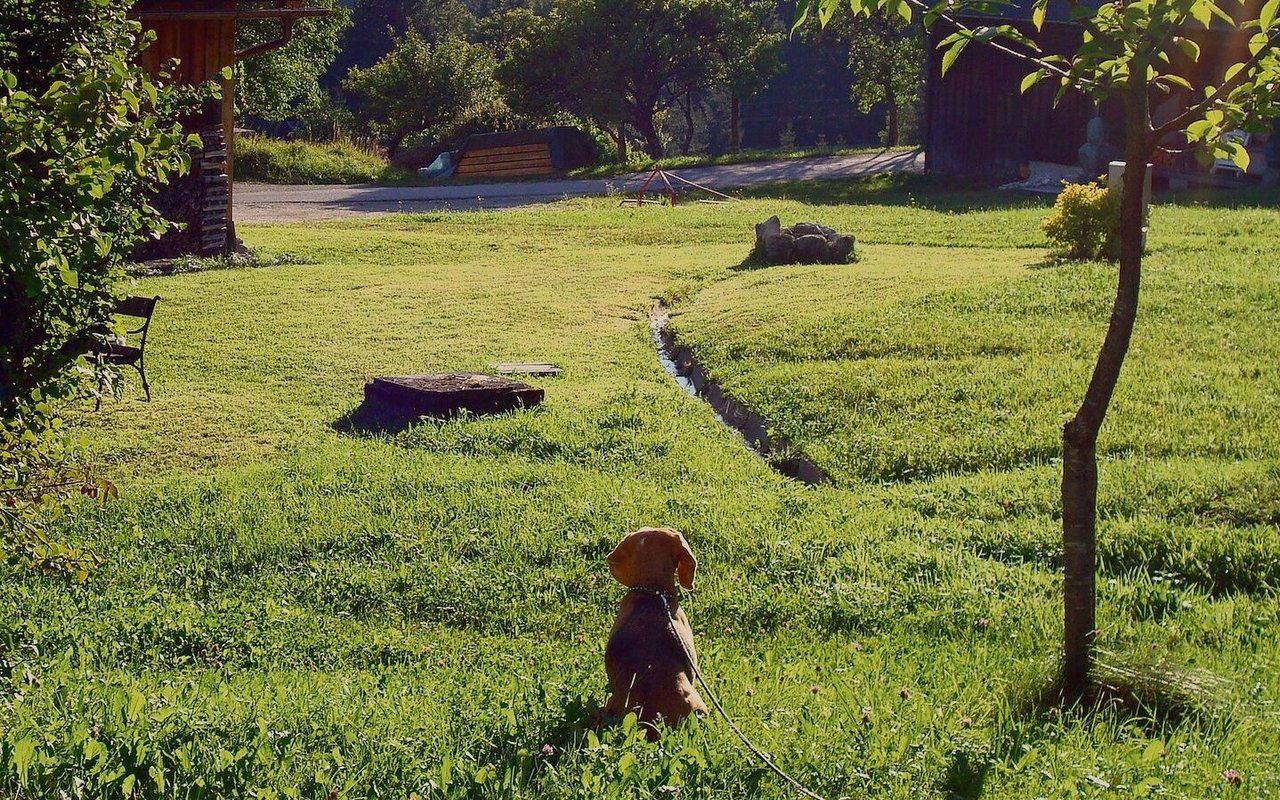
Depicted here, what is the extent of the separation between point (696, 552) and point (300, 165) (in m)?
31.5

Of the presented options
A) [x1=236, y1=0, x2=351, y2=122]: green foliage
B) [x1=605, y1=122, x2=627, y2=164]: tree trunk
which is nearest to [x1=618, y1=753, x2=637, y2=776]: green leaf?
[x1=236, y1=0, x2=351, y2=122]: green foliage

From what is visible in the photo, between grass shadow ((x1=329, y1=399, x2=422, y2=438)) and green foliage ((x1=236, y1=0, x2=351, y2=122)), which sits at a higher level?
green foliage ((x1=236, y1=0, x2=351, y2=122))

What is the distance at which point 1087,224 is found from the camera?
1523cm

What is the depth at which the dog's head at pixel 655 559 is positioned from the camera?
389 centimetres

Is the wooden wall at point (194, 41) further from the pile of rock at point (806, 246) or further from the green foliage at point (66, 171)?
the green foliage at point (66, 171)

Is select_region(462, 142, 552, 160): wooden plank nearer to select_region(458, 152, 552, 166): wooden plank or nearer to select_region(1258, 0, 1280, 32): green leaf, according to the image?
select_region(458, 152, 552, 166): wooden plank

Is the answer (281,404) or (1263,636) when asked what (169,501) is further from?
(1263,636)

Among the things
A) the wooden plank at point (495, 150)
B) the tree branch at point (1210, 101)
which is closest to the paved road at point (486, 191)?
the wooden plank at point (495, 150)

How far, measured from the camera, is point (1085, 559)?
4.03 m

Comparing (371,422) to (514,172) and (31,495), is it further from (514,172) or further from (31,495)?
(514,172)

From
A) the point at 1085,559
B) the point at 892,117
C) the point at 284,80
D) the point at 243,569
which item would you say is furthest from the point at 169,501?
the point at 892,117

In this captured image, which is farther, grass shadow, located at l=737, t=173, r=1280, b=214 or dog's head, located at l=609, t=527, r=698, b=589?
grass shadow, located at l=737, t=173, r=1280, b=214

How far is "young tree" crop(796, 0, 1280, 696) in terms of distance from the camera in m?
3.56

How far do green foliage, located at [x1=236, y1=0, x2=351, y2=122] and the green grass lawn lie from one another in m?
20.3
